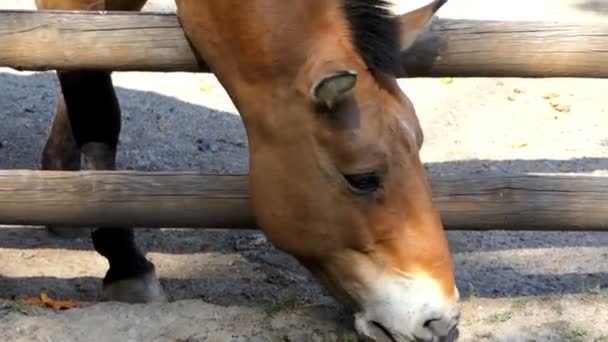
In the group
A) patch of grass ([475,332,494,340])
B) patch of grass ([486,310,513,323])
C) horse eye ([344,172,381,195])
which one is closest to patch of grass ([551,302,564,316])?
patch of grass ([486,310,513,323])

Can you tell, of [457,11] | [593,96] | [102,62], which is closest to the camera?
[102,62]

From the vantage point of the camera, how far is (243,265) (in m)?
3.74

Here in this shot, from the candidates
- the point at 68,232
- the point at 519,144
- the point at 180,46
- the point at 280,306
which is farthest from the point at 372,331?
the point at 519,144

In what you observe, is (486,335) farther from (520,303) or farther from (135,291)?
(135,291)

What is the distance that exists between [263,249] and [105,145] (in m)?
0.69

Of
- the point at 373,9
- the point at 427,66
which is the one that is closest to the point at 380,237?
the point at 373,9

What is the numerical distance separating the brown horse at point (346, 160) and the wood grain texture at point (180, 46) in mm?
412

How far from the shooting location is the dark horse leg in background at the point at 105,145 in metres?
3.36

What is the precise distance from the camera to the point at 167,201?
3.05 metres

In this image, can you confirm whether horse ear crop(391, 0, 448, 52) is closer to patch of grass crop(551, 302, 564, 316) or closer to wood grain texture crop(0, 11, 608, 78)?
wood grain texture crop(0, 11, 608, 78)

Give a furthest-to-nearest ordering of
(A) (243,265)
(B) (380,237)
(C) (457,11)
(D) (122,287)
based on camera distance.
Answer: (C) (457,11) → (A) (243,265) → (D) (122,287) → (B) (380,237)

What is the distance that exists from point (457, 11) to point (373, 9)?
4015 mm

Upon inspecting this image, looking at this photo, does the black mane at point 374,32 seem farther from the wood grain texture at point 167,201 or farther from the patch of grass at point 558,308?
the patch of grass at point 558,308

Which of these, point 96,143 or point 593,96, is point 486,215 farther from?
point 593,96
